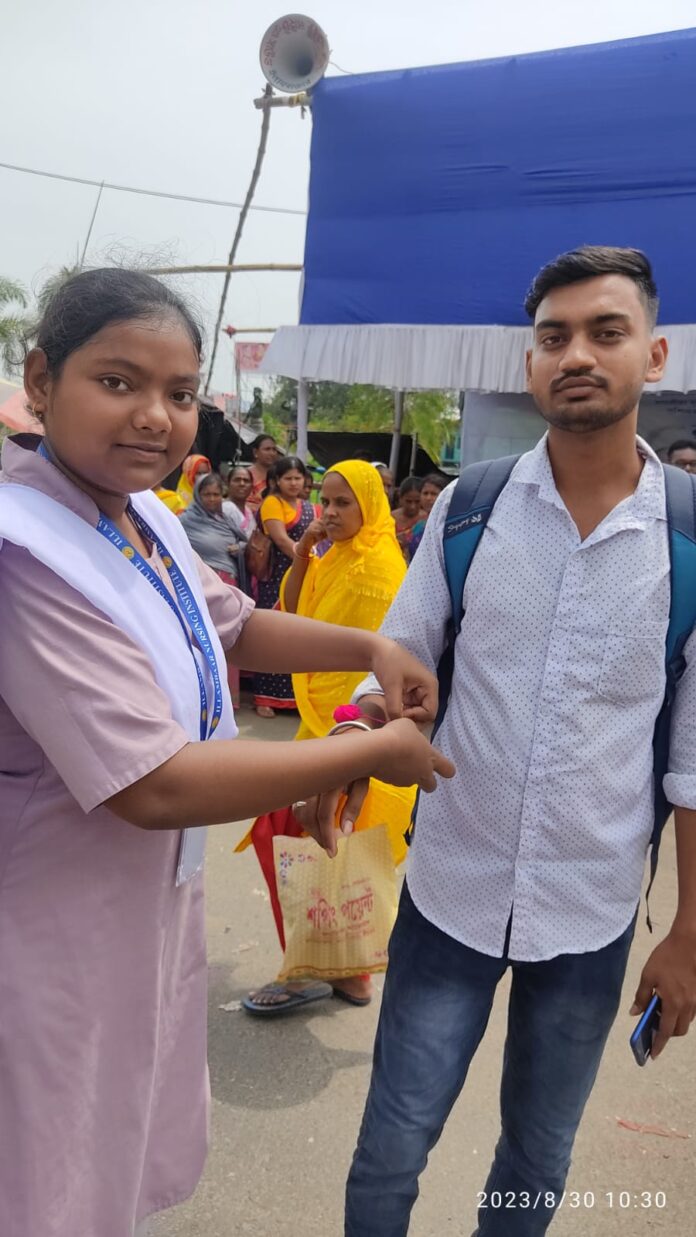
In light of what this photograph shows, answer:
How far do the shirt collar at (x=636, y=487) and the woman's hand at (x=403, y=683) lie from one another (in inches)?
14.5

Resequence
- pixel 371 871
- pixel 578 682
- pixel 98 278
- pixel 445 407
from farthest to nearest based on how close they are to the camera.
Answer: pixel 445 407 → pixel 371 871 → pixel 578 682 → pixel 98 278

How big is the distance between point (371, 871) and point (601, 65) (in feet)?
26.6

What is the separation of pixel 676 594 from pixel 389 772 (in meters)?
0.56

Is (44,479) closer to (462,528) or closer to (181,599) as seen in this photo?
(181,599)

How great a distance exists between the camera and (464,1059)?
4.93ft

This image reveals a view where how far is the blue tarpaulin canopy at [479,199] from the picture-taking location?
748 cm

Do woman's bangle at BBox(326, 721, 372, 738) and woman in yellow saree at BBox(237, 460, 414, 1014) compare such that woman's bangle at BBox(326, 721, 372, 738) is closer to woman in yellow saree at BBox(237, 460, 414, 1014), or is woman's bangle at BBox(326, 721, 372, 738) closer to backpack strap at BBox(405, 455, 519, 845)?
backpack strap at BBox(405, 455, 519, 845)

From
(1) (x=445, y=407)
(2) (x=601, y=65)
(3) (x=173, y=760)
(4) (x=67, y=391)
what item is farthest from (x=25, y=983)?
(1) (x=445, y=407)

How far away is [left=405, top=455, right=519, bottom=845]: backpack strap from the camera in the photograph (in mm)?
1512

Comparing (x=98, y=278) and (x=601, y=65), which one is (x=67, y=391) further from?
(x=601, y=65)

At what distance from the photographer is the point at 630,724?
4.62 ft

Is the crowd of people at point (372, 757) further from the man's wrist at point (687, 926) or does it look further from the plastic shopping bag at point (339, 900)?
the plastic shopping bag at point (339, 900)

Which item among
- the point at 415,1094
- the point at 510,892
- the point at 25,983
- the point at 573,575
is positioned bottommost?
the point at 415,1094
